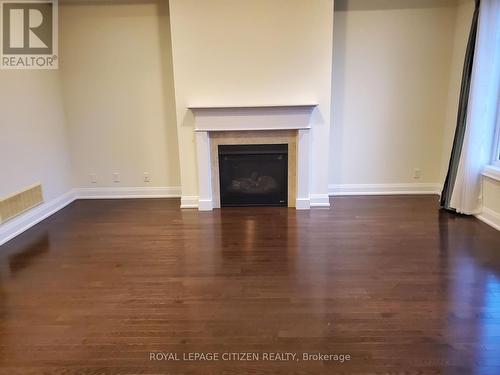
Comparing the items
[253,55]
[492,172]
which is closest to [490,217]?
[492,172]

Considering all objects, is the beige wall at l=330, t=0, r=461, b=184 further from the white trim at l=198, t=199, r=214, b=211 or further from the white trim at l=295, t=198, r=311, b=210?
the white trim at l=198, t=199, r=214, b=211

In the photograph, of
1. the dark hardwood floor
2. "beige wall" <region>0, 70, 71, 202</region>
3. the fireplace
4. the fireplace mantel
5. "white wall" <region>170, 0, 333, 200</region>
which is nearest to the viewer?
the dark hardwood floor

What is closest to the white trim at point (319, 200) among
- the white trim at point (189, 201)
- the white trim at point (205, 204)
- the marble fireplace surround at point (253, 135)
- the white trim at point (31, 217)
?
the marble fireplace surround at point (253, 135)

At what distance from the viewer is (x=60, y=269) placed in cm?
313

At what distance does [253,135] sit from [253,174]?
0.49 m

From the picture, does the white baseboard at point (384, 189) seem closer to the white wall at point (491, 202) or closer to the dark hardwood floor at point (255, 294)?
the dark hardwood floor at point (255, 294)

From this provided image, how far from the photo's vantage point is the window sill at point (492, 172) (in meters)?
3.81

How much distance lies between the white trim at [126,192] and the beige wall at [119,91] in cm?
7

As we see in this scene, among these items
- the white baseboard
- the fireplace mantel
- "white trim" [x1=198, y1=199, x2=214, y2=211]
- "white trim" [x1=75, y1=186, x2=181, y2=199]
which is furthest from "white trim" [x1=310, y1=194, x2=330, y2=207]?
"white trim" [x1=75, y1=186, x2=181, y2=199]

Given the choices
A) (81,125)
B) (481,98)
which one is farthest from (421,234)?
(81,125)

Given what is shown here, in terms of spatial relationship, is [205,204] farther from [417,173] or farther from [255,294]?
[417,173]

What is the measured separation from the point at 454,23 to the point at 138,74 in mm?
4045

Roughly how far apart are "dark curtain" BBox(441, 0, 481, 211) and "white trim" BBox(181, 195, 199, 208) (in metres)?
2.99

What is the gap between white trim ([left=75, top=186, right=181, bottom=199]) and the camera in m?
5.20
